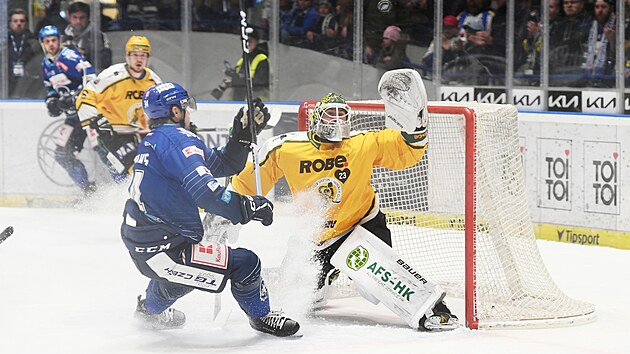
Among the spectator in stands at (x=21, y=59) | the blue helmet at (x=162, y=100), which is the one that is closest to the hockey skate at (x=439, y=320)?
the blue helmet at (x=162, y=100)

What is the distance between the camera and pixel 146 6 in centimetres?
1080

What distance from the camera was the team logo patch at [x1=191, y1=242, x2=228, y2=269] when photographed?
5.00 metres

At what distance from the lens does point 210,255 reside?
502cm

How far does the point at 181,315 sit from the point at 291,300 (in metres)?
0.51

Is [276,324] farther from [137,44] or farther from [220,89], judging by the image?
[220,89]

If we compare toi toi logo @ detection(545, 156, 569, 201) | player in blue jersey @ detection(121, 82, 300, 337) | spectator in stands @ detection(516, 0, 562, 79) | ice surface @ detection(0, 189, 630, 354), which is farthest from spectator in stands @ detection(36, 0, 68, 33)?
player in blue jersey @ detection(121, 82, 300, 337)

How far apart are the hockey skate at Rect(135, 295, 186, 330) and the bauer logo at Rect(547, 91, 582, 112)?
4134 millimetres

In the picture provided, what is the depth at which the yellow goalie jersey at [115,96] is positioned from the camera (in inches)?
353

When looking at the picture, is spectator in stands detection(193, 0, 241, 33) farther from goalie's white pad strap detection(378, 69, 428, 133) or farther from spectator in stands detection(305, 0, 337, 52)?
goalie's white pad strap detection(378, 69, 428, 133)

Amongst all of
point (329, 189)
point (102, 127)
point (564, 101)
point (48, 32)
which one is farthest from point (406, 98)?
point (48, 32)

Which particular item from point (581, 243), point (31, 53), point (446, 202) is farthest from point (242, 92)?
point (446, 202)

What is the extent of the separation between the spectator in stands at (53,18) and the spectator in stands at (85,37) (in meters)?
0.06

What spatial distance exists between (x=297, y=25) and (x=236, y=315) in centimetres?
493

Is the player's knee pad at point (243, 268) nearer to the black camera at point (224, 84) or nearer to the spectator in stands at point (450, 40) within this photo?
the spectator in stands at point (450, 40)
